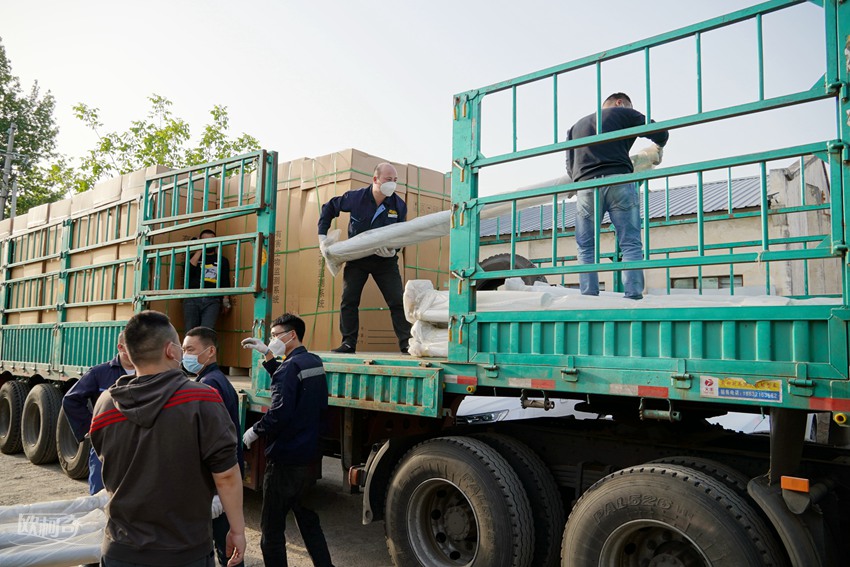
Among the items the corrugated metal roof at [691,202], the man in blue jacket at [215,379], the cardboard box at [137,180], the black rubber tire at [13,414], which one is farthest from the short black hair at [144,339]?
the corrugated metal roof at [691,202]

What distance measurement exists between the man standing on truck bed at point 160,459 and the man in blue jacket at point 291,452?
1526mm

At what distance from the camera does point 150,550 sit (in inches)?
93.4

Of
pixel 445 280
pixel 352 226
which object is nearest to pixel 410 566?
pixel 352 226

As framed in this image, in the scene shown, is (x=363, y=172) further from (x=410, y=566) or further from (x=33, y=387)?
(x=33, y=387)

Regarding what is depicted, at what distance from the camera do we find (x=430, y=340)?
13.9ft

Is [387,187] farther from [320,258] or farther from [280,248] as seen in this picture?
[280,248]

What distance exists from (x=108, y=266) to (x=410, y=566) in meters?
5.01

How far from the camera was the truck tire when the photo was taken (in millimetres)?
3578

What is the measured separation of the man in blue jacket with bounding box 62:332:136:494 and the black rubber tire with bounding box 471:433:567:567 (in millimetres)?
2547

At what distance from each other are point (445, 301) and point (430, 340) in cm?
28

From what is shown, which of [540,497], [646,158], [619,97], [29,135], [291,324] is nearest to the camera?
[540,497]

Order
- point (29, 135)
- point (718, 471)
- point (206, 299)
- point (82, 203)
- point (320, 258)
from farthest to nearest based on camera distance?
point (29, 135)
point (82, 203)
point (206, 299)
point (320, 258)
point (718, 471)

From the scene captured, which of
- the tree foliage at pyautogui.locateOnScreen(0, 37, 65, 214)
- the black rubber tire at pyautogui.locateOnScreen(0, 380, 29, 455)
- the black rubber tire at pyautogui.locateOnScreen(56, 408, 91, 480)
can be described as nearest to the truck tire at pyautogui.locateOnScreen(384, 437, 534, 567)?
the black rubber tire at pyautogui.locateOnScreen(56, 408, 91, 480)

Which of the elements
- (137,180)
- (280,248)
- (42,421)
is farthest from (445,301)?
(42,421)
